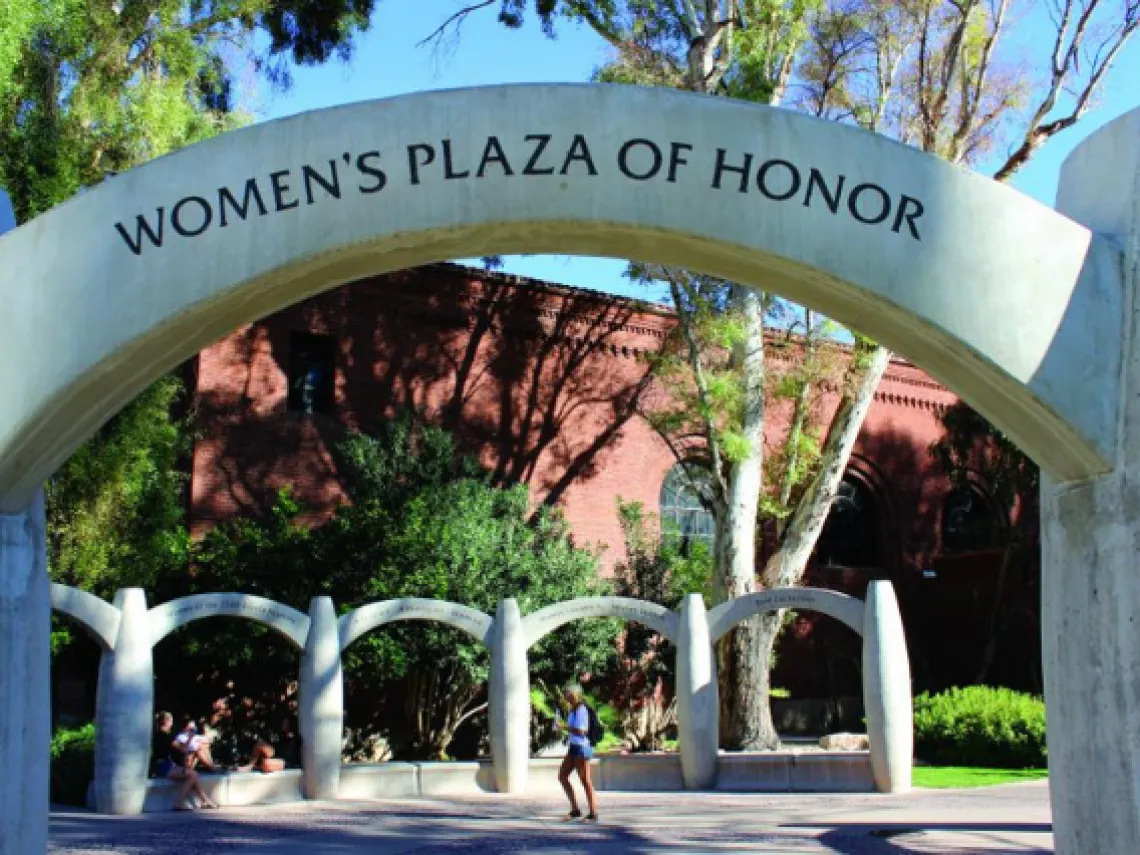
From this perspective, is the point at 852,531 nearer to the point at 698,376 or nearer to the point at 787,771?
the point at 698,376

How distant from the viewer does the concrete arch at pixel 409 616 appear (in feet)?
58.7

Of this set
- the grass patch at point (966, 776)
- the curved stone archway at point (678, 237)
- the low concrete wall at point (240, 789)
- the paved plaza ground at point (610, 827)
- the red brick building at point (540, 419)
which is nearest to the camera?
the curved stone archway at point (678, 237)

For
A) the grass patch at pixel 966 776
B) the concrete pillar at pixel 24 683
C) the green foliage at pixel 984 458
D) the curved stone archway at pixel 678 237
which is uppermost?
the green foliage at pixel 984 458

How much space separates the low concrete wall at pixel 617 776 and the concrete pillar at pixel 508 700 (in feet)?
1.41

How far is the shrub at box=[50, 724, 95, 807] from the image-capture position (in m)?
16.7

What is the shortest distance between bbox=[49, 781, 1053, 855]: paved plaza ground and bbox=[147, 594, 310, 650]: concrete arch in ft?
7.07

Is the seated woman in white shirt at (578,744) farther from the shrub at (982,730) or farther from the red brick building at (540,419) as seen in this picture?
the red brick building at (540,419)

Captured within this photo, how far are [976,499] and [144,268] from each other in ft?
95.2

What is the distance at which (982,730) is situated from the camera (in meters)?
21.7

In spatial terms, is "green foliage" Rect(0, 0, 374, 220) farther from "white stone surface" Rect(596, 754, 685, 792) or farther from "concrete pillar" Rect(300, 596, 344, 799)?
"white stone surface" Rect(596, 754, 685, 792)

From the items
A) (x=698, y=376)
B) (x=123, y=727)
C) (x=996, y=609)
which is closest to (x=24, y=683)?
(x=123, y=727)

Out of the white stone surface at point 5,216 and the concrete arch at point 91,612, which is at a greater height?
the white stone surface at point 5,216

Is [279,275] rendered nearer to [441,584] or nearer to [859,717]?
[441,584]

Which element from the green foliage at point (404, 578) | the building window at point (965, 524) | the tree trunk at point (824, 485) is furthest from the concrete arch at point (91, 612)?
the building window at point (965, 524)
